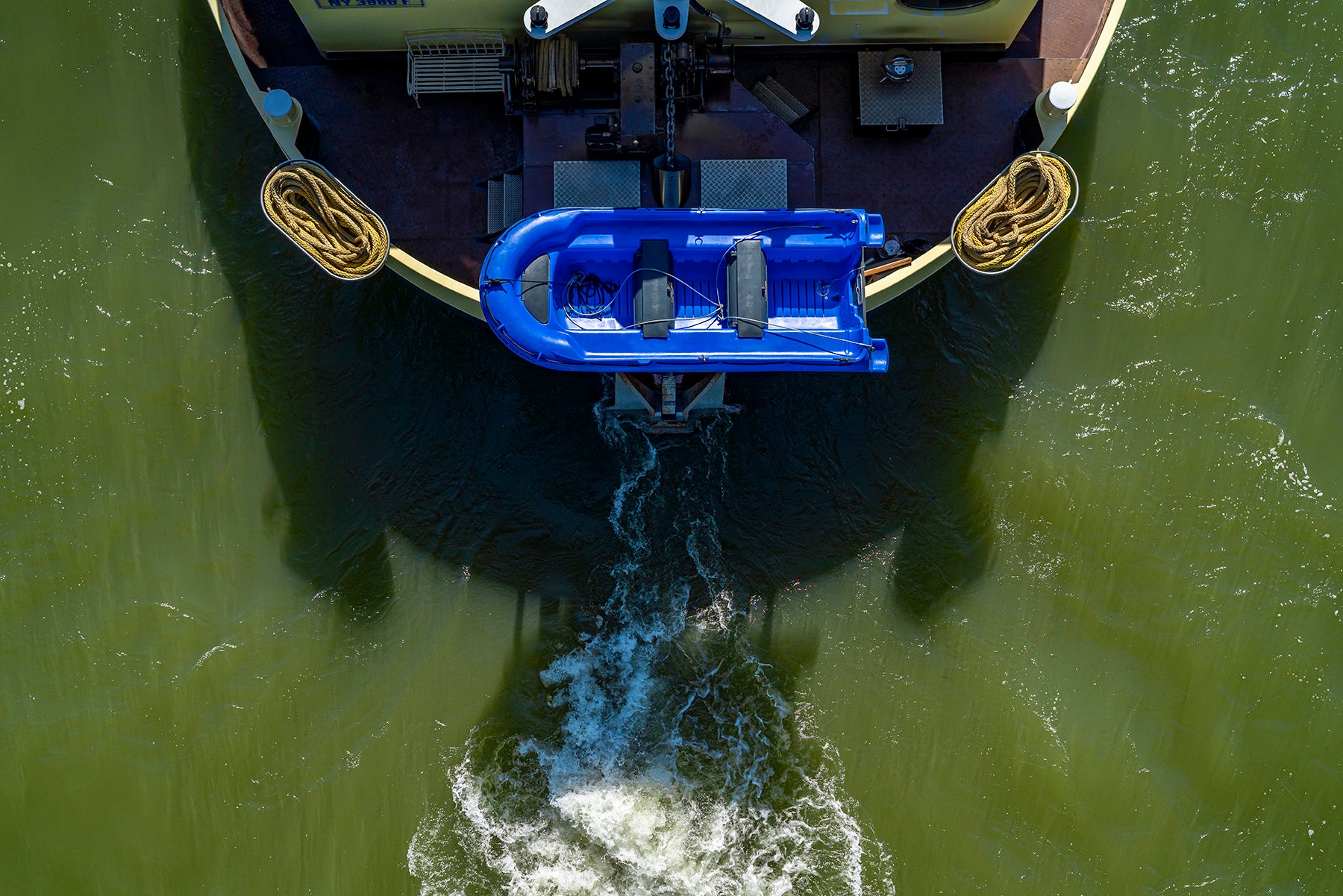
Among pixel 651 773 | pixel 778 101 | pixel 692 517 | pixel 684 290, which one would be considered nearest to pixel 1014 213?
pixel 778 101

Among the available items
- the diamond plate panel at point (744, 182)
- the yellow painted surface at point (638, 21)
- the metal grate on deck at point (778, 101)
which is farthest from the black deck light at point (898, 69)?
the diamond plate panel at point (744, 182)

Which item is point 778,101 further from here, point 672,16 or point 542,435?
point 542,435

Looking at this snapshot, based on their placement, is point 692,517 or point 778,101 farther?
point 692,517

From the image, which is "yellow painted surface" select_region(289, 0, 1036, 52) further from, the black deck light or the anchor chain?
the anchor chain

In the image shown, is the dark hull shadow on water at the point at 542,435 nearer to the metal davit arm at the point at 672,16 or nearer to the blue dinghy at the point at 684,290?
the blue dinghy at the point at 684,290

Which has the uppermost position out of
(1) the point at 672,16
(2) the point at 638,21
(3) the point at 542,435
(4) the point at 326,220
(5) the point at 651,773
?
(2) the point at 638,21

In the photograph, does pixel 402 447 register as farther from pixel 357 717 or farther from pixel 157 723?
pixel 157 723

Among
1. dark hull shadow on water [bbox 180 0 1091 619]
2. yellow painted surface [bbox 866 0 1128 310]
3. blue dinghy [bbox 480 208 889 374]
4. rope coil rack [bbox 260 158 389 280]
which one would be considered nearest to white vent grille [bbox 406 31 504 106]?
rope coil rack [bbox 260 158 389 280]
